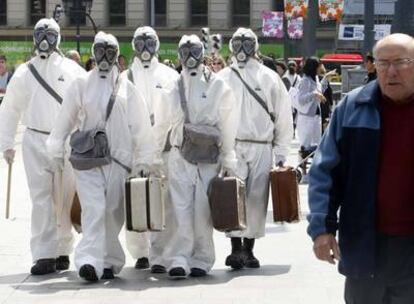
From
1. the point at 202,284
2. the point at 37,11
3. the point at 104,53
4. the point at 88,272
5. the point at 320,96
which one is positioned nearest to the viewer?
the point at 88,272

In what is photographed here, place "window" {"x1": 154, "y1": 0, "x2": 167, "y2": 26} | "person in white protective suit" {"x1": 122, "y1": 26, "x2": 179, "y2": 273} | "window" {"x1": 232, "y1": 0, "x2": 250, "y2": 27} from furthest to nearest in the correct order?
"window" {"x1": 154, "y1": 0, "x2": 167, "y2": 26} → "window" {"x1": 232, "y1": 0, "x2": 250, "y2": 27} → "person in white protective suit" {"x1": 122, "y1": 26, "x2": 179, "y2": 273}

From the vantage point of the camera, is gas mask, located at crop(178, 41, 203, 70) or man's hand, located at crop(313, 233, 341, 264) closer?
man's hand, located at crop(313, 233, 341, 264)

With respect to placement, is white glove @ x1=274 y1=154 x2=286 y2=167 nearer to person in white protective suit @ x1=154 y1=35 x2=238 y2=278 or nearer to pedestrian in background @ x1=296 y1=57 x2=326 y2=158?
person in white protective suit @ x1=154 y1=35 x2=238 y2=278

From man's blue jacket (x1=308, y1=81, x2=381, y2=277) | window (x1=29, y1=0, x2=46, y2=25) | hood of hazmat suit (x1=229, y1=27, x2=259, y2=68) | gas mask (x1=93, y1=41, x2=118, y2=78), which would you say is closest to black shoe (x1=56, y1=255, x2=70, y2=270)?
gas mask (x1=93, y1=41, x2=118, y2=78)

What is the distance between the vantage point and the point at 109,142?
29.4ft

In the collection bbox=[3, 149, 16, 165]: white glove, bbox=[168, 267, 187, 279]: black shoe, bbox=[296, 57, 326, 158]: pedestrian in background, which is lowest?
bbox=[168, 267, 187, 279]: black shoe

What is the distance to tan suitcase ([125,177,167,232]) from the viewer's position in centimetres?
874

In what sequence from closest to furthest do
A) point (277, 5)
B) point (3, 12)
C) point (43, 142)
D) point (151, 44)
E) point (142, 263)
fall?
point (43, 142), point (142, 263), point (151, 44), point (277, 5), point (3, 12)

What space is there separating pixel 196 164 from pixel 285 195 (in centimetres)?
86

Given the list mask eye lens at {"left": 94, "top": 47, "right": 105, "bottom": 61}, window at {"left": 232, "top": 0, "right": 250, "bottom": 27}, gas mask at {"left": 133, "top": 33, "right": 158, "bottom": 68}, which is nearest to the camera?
mask eye lens at {"left": 94, "top": 47, "right": 105, "bottom": 61}

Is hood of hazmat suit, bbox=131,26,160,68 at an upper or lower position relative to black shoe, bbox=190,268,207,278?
upper

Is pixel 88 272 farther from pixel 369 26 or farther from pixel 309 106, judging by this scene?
pixel 369 26

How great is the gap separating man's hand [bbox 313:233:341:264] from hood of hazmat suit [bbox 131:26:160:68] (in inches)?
200

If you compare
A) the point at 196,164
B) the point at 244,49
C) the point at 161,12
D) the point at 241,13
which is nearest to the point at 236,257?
the point at 196,164
